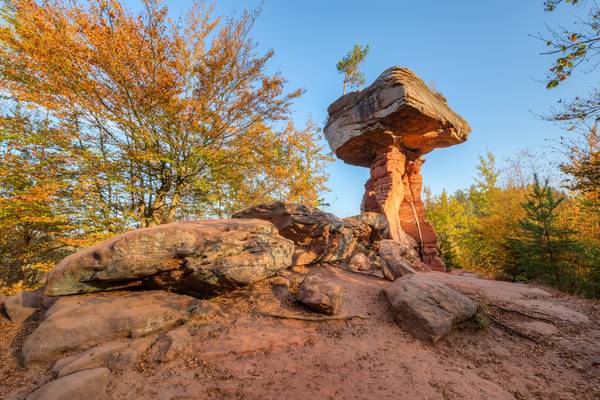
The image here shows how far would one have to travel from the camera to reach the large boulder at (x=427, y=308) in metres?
4.24

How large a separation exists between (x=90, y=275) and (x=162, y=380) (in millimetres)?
2524

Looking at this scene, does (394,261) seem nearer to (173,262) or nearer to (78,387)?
(173,262)

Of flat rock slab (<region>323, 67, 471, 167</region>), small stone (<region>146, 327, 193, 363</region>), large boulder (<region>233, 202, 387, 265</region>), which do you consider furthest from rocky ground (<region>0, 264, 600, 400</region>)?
flat rock slab (<region>323, 67, 471, 167</region>)

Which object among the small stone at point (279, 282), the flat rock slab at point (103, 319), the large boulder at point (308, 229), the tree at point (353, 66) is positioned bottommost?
the flat rock slab at point (103, 319)

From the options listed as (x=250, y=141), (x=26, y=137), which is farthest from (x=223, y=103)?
(x=26, y=137)

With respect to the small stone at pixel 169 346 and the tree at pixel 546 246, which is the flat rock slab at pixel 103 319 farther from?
the tree at pixel 546 246

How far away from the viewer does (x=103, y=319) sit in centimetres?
337

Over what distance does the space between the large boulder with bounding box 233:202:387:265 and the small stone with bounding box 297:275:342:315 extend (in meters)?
2.19

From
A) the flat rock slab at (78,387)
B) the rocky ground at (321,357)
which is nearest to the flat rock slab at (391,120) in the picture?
the rocky ground at (321,357)

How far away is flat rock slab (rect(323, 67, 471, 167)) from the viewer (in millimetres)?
10758

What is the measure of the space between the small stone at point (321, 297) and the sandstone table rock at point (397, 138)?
7969 mm

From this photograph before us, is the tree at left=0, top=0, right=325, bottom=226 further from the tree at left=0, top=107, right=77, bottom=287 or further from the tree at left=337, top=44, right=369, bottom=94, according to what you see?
the tree at left=337, top=44, right=369, bottom=94

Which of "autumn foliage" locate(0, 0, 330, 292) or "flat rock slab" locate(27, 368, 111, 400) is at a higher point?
"autumn foliage" locate(0, 0, 330, 292)

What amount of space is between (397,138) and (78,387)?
14.3 metres
